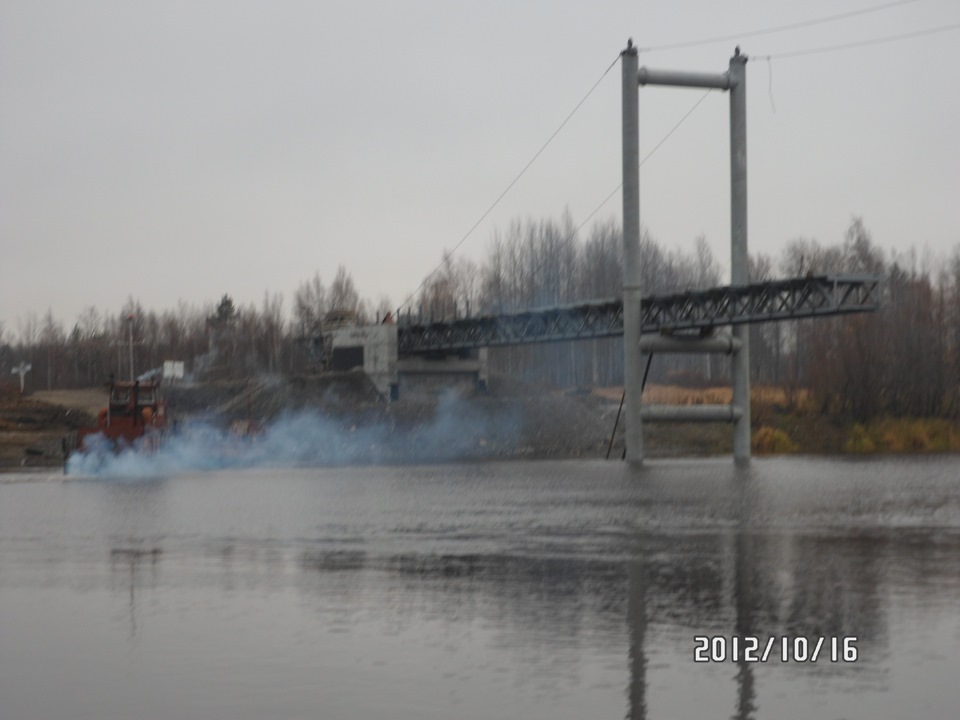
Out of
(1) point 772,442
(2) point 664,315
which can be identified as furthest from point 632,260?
(1) point 772,442

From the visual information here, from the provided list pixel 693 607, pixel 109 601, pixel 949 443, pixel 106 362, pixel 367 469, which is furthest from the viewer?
pixel 106 362

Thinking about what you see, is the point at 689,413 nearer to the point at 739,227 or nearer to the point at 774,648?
the point at 739,227

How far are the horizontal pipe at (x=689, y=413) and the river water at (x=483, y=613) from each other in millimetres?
43518

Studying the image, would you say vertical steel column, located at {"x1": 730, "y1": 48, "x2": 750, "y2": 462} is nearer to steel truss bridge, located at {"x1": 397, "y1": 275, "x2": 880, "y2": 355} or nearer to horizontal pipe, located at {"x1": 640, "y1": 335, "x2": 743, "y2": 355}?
horizontal pipe, located at {"x1": 640, "y1": 335, "x2": 743, "y2": 355}

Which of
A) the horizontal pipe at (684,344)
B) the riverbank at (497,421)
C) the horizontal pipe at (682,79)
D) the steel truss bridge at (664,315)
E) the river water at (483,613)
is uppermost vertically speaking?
the horizontal pipe at (682,79)

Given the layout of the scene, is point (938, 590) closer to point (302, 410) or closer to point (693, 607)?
point (693, 607)

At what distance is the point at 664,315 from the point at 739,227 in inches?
271

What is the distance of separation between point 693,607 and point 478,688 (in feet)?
19.7

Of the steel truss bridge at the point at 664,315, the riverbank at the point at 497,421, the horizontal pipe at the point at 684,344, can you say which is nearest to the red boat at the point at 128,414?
the riverbank at the point at 497,421

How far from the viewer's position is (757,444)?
10156 centimetres

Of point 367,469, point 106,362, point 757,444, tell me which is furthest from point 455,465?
point 106,362

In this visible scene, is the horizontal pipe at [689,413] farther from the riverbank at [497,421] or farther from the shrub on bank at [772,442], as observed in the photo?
the shrub on bank at [772,442]

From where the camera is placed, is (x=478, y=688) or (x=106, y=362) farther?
(x=106, y=362)

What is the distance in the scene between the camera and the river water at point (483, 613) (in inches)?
593
